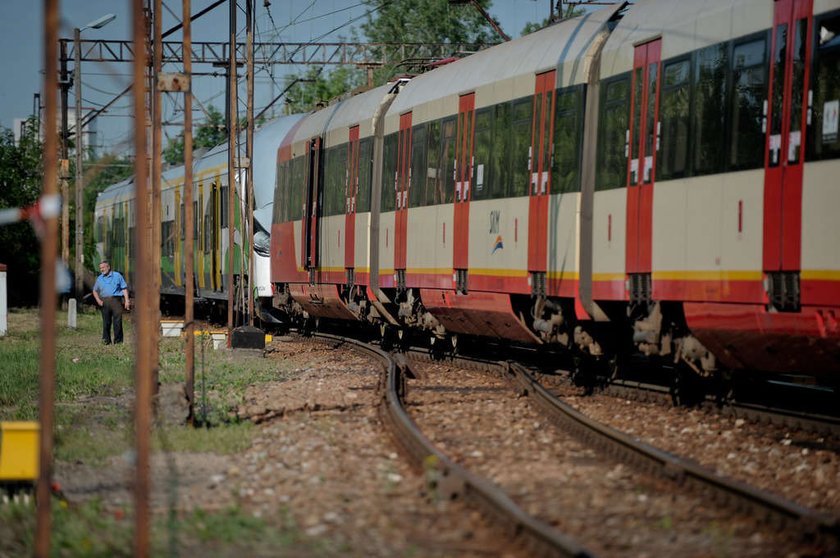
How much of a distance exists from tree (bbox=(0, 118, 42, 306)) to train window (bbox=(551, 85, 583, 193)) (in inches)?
1355

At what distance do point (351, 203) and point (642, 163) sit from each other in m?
9.33

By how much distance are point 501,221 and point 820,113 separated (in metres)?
5.82

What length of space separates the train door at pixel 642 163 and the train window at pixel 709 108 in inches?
26.8

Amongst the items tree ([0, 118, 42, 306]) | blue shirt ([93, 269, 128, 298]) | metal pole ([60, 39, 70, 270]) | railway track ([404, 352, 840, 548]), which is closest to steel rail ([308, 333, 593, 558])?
railway track ([404, 352, 840, 548])

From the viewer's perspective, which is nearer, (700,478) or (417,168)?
(700,478)

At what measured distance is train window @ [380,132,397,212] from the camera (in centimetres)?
1875

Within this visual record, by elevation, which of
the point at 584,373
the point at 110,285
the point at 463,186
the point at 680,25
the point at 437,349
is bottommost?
the point at 437,349

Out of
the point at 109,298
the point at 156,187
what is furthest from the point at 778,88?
the point at 109,298

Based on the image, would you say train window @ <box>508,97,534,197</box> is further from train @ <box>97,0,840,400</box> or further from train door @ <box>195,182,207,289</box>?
train door @ <box>195,182,207,289</box>

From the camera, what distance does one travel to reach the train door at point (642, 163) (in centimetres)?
1182

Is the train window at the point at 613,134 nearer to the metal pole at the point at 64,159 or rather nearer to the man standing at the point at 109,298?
the man standing at the point at 109,298

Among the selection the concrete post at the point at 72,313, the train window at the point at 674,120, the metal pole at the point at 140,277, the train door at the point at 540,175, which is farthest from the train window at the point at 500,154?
the concrete post at the point at 72,313

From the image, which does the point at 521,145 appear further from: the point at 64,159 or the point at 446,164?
the point at 64,159

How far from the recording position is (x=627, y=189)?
1223 cm
